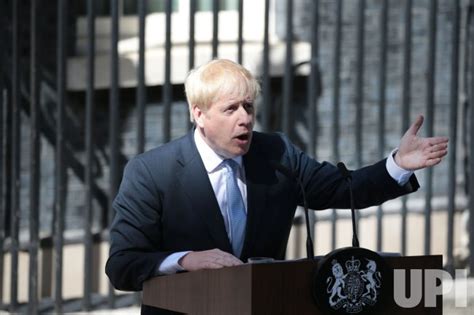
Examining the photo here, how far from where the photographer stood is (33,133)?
7.74 meters

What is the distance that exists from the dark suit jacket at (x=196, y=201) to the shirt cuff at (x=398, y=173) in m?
0.02

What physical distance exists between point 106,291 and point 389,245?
1740mm

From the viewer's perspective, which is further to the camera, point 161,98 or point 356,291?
point 161,98

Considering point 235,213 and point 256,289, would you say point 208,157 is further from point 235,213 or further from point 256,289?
point 256,289

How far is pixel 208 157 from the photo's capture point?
479cm

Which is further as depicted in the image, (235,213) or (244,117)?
(235,213)

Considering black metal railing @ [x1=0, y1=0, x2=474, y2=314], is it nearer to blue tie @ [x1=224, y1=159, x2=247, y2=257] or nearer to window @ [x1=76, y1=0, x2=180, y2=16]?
window @ [x1=76, y1=0, x2=180, y2=16]

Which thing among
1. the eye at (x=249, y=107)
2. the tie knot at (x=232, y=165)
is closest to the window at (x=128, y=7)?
the tie knot at (x=232, y=165)

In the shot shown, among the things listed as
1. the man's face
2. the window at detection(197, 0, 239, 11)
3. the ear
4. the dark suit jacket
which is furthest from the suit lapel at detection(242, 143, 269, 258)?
the window at detection(197, 0, 239, 11)

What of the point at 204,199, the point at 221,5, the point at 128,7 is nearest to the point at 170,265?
the point at 204,199

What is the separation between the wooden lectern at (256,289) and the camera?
406 cm

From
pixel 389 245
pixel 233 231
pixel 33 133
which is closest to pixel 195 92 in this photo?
pixel 233 231

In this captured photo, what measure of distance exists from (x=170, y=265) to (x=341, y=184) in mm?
703

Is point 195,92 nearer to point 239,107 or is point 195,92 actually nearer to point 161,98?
point 239,107
